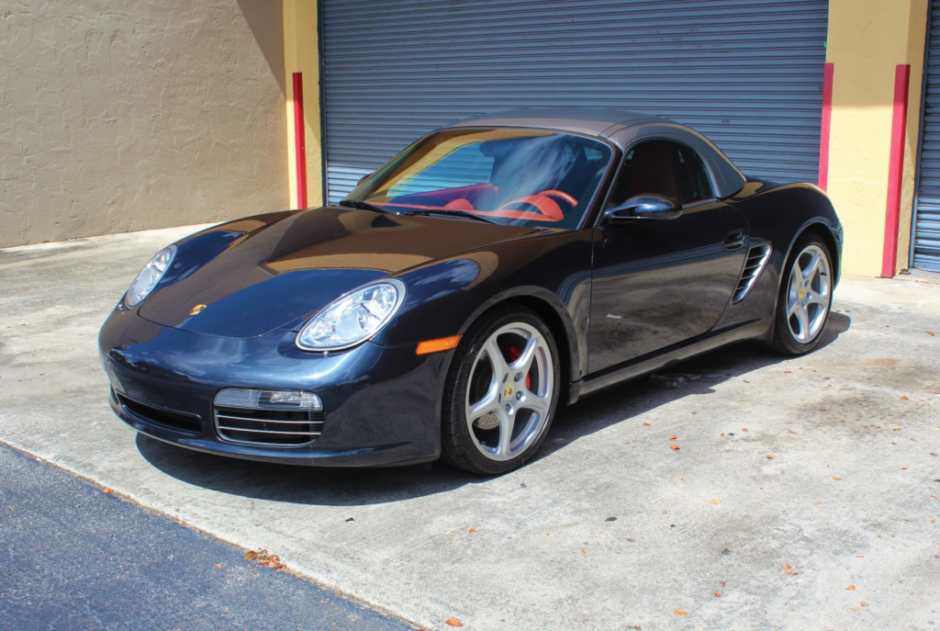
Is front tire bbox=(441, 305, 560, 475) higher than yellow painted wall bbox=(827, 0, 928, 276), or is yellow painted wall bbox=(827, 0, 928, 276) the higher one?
yellow painted wall bbox=(827, 0, 928, 276)

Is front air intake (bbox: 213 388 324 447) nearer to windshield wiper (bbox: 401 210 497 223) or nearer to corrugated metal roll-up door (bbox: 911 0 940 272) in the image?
windshield wiper (bbox: 401 210 497 223)

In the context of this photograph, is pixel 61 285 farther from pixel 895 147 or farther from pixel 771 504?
pixel 895 147

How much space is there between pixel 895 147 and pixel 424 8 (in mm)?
5375

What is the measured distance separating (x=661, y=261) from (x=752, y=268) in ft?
2.72

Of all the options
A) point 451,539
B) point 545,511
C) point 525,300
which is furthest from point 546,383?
point 451,539

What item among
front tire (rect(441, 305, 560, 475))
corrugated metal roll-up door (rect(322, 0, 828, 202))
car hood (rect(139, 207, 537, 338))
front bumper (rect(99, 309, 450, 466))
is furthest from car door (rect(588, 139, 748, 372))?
corrugated metal roll-up door (rect(322, 0, 828, 202))

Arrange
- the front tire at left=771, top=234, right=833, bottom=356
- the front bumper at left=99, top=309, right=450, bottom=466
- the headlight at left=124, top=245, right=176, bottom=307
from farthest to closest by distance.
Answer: the front tire at left=771, top=234, right=833, bottom=356 → the headlight at left=124, top=245, right=176, bottom=307 → the front bumper at left=99, top=309, right=450, bottom=466

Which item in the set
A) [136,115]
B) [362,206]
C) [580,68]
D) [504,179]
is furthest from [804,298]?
[136,115]

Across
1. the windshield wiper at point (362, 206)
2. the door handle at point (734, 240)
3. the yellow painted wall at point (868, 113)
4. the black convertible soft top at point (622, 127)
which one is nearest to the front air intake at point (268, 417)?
the windshield wiper at point (362, 206)

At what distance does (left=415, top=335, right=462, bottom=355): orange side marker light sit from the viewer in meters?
3.37

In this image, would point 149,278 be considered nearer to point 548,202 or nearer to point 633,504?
point 548,202

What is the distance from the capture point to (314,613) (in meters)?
2.71

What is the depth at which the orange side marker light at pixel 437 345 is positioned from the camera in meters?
3.37

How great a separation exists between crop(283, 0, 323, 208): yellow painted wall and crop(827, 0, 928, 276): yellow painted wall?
6444mm
